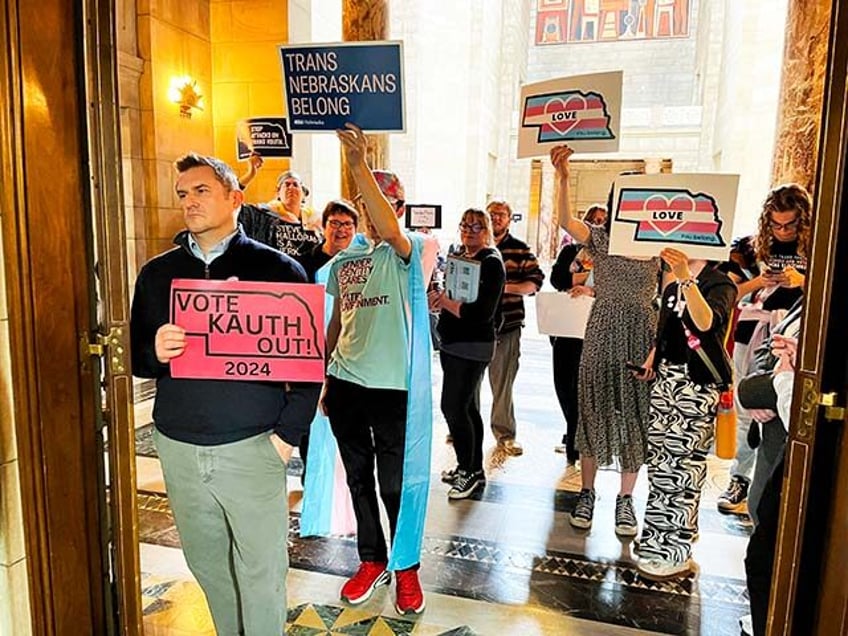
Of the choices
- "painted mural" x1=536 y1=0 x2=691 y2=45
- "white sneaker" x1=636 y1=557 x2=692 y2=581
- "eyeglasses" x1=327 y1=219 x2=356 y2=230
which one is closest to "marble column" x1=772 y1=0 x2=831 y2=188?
"white sneaker" x1=636 y1=557 x2=692 y2=581

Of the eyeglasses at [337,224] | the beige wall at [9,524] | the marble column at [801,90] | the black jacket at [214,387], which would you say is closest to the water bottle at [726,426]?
the black jacket at [214,387]

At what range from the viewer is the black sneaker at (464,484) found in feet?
11.1

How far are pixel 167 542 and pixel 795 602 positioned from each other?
251 cm

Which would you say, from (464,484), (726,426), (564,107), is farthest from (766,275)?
(464,484)

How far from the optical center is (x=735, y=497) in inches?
130

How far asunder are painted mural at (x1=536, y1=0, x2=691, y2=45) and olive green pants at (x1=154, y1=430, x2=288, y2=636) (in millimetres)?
23888

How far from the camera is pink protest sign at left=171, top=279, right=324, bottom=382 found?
1.56 metres

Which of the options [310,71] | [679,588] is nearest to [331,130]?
[310,71]

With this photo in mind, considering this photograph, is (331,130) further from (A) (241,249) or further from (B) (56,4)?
(B) (56,4)

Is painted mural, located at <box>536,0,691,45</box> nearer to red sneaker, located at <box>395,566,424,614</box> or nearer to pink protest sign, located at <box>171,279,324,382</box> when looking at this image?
red sneaker, located at <box>395,566,424,614</box>

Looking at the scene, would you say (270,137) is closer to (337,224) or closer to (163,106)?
(337,224)

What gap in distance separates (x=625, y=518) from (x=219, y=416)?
2.18 metres

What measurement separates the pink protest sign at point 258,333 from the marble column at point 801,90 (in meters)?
4.08

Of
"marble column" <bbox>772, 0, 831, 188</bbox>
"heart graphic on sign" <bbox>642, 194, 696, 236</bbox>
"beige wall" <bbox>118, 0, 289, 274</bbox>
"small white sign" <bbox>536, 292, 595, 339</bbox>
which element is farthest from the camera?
"beige wall" <bbox>118, 0, 289, 274</bbox>
